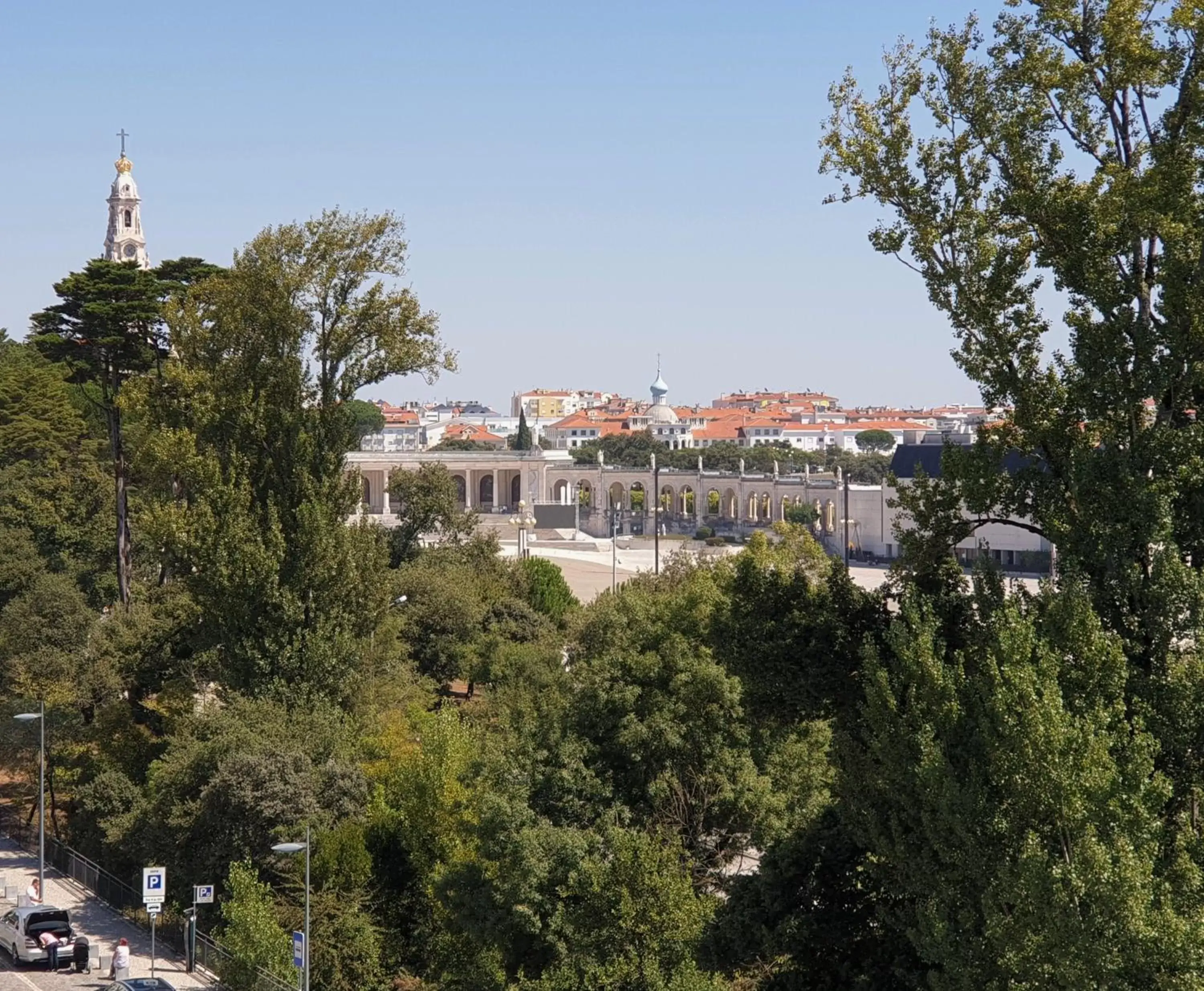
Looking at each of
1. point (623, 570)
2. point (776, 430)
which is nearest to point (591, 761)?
point (623, 570)

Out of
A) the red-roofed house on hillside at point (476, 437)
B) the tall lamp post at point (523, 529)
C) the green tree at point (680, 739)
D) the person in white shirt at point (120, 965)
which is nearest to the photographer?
the green tree at point (680, 739)

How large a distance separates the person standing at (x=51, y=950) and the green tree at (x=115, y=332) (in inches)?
566

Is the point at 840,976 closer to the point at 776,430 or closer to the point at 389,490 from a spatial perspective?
the point at 389,490

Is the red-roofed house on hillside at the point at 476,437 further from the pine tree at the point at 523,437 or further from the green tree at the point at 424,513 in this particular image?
the green tree at the point at 424,513

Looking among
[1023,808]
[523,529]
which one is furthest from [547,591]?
[1023,808]

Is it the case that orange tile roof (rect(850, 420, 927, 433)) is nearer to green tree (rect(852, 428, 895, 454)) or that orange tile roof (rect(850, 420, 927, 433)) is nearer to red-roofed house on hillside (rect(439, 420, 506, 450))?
green tree (rect(852, 428, 895, 454))

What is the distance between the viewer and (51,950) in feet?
76.7

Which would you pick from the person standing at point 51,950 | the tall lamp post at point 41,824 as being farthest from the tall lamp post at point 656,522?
the person standing at point 51,950

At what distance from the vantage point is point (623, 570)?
79.9m

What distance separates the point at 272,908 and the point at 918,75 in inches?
588

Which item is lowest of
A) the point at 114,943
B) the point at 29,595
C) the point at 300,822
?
the point at 114,943

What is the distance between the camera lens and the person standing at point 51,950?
2338 centimetres

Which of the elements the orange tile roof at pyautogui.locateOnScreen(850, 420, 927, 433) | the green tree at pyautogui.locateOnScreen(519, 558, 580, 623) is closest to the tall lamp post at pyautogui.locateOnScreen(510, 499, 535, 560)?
the green tree at pyautogui.locateOnScreen(519, 558, 580, 623)

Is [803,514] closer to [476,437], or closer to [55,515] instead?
[55,515]
